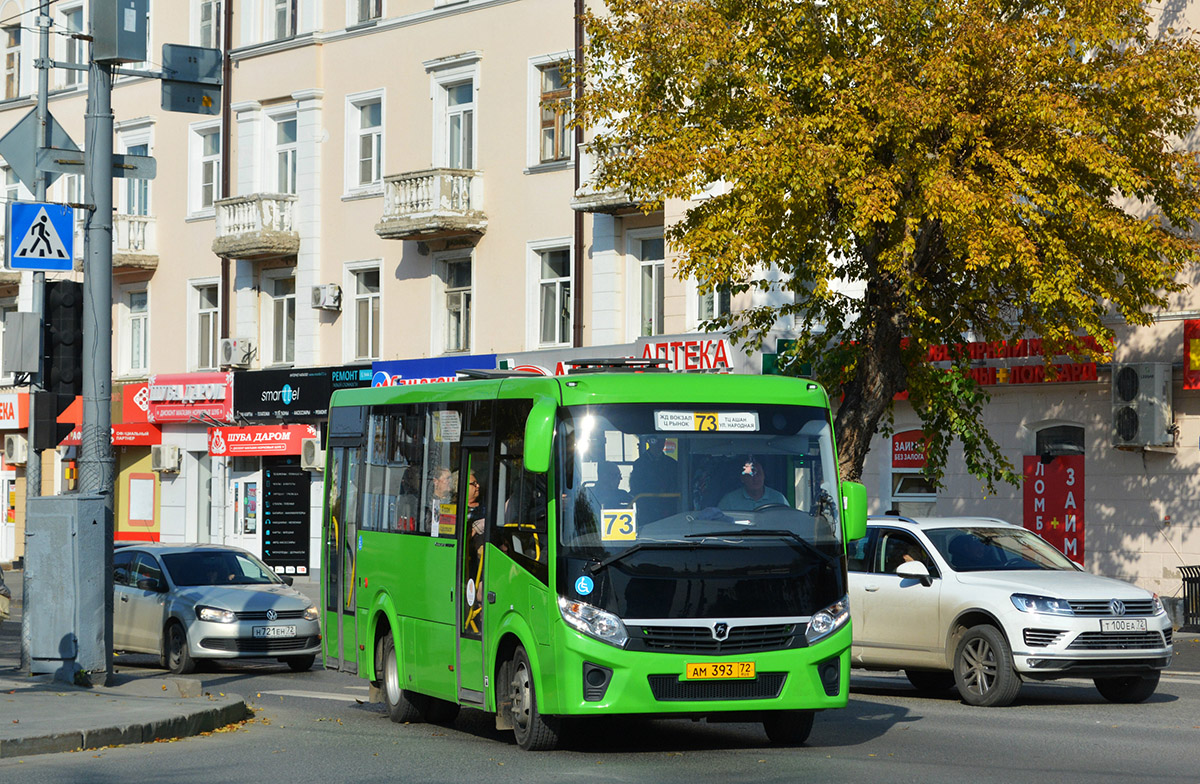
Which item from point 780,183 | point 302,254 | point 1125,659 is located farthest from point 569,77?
point 302,254

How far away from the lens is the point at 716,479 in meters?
12.2

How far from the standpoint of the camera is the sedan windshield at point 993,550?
53.9 ft

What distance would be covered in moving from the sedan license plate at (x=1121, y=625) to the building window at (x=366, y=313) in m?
23.8

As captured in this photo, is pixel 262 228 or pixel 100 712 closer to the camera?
A: pixel 100 712

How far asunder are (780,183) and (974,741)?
884cm

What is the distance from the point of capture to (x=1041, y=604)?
15.4 meters

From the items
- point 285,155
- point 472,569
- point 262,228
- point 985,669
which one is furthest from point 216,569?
point 285,155

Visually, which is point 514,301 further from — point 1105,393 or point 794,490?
point 794,490

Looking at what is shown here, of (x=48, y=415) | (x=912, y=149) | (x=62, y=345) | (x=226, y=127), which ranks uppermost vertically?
(x=226, y=127)

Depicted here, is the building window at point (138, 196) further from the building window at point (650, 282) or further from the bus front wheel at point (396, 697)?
the bus front wheel at point (396, 697)

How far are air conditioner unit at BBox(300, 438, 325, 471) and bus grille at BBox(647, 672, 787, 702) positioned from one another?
2378 centimetres

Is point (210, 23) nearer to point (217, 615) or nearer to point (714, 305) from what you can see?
point (714, 305)

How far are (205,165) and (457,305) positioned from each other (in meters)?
9.30

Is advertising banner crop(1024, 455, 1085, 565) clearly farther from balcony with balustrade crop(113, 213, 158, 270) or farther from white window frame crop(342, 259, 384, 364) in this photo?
balcony with balustrade crop(113, 213, 158, 270)
